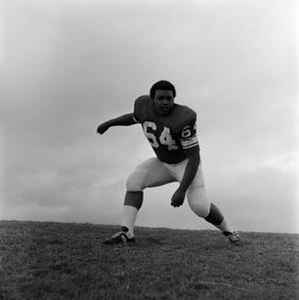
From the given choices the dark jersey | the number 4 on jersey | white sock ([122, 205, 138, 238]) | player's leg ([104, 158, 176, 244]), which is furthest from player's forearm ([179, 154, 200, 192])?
white sock ([122, 205, 138, 238])

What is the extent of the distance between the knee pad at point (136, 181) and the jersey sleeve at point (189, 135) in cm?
69

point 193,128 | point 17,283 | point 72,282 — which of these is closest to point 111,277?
point 72,282

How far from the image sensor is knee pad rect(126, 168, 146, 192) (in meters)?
6.10

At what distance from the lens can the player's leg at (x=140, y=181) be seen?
6051 mm

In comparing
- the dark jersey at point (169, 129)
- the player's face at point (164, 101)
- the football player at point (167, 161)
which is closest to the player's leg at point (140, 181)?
the football player at point (167, 161)

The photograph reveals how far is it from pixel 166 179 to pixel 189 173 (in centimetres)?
55

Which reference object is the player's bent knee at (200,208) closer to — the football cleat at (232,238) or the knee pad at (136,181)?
the football cleat at (232,238)

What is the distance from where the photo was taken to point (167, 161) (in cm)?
605

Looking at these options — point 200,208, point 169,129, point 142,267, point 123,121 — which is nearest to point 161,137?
point 169,129

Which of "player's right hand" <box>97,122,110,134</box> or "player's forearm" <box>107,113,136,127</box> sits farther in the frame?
"player's right hand" <box>97,122,110,134</box>

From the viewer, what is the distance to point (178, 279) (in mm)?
4176

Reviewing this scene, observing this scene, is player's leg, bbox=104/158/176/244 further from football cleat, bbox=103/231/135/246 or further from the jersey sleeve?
→ the jersey sleeve

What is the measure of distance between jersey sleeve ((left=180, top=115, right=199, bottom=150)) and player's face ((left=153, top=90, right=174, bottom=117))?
28cm

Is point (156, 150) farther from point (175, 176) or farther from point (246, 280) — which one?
point (246, 280)
